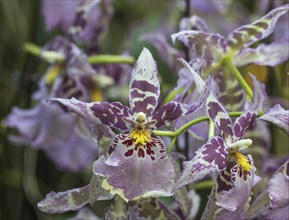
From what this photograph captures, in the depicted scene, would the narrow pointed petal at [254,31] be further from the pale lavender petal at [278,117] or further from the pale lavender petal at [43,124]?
the pale lavender petal at [43,124]

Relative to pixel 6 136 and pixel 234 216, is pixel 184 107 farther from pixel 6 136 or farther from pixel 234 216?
pixel 6 136

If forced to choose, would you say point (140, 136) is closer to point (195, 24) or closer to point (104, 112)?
point (104, 112)

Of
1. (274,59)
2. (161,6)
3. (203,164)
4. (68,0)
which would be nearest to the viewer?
(203,164)

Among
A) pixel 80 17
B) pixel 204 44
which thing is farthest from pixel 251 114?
pixel 80 17

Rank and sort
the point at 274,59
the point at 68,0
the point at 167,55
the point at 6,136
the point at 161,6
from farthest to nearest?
the point at 161,6
the point at 6,136
the point at 68,0
the point at 167,55
the point at 274,59

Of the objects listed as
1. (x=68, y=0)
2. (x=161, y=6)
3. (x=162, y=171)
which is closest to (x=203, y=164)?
(x=162, y=171)

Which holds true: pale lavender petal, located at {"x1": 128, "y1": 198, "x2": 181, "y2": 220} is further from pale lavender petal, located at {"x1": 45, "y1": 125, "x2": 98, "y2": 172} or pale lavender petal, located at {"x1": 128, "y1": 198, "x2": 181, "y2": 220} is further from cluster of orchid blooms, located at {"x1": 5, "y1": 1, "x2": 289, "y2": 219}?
pale lavender petal, located at {"x1": 45, "y1": 125, "x2": 98, "y2": 172}

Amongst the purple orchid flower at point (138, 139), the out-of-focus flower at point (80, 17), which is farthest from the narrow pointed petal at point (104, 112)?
the out-of-focus flower at point (80, 17)
